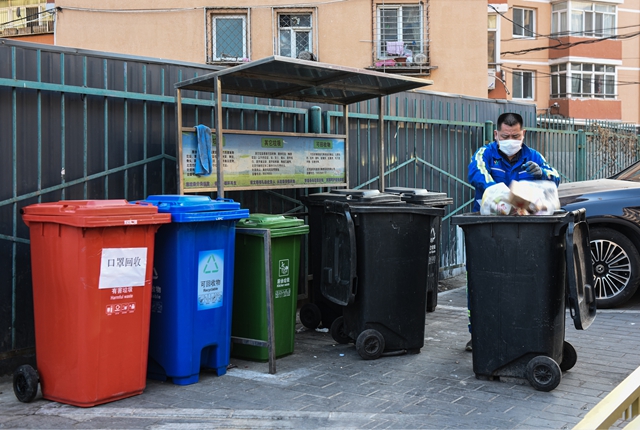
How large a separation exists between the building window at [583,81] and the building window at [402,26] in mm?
19537

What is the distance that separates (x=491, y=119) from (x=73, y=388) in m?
7.83

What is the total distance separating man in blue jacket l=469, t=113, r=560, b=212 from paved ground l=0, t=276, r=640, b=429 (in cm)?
143

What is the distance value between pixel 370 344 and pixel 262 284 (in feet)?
3.15

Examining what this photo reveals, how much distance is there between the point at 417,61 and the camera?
18047mm

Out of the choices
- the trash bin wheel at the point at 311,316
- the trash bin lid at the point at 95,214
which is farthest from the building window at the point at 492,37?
the trash bin lid at the point at 95,214

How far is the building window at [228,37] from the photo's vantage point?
17.9 metres

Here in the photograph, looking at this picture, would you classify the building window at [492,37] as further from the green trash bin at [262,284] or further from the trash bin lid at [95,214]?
the trash bin lid at [95,214]

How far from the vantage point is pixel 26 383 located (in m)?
4.65

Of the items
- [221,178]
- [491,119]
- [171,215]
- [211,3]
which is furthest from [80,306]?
[211,3]

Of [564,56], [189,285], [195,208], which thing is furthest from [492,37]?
[189,285]

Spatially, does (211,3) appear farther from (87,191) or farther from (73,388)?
(73,388)

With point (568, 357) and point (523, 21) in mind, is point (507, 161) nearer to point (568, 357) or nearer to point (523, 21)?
point (568, 357)

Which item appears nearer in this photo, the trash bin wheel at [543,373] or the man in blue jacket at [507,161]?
the trash bin wheel at [543,373]

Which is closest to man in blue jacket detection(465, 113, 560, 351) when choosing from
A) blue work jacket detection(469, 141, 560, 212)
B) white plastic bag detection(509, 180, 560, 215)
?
blue work jacket detection(469, 141, 560, 212)
